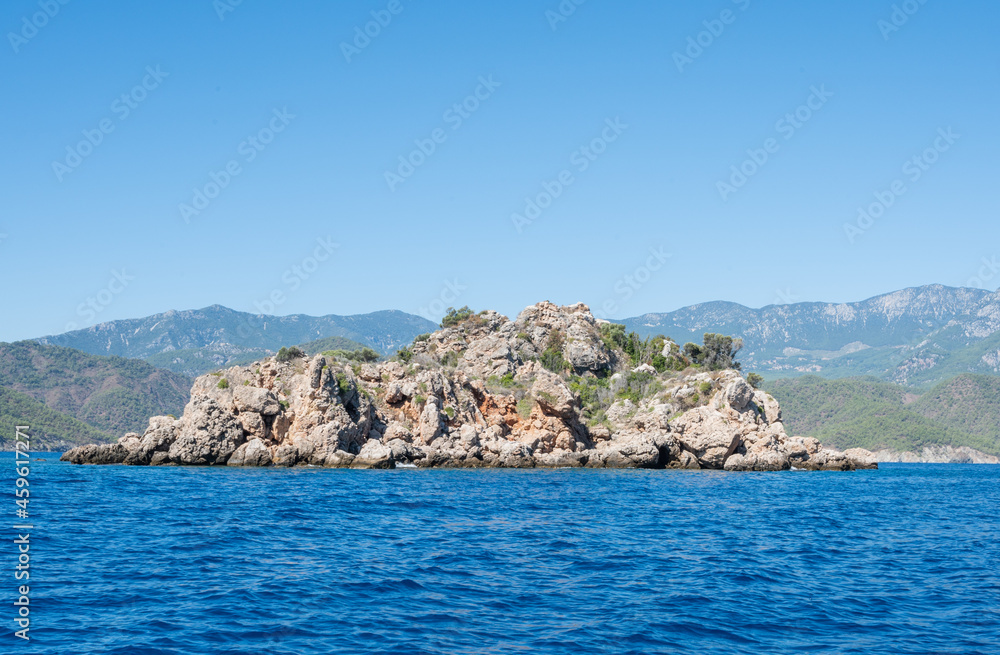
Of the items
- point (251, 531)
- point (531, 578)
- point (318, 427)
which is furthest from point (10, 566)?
point (318, 427)

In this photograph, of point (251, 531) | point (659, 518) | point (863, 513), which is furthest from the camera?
point (863, 513)

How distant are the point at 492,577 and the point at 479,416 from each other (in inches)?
2571

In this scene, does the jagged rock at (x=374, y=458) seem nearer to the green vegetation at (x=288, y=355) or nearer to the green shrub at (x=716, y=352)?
the green vegetation at (x=288, y=355)

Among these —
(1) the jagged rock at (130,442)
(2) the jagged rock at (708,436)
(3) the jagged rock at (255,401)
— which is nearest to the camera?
(1) the jagged rock at (130,442)

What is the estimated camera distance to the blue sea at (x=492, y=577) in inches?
586

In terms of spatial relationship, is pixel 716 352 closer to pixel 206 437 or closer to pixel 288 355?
pixel 288 355

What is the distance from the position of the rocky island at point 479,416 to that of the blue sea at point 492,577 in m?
33.4

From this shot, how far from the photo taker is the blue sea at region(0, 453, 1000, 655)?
14.9 m

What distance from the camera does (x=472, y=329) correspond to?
373 feet

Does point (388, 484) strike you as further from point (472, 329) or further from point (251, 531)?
point (472, 329)

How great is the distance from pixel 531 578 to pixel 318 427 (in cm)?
5570

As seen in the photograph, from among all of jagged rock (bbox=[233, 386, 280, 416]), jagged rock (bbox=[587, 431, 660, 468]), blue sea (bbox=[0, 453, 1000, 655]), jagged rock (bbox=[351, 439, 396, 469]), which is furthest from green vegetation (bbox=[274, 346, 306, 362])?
blue sea (bbox=[0, 453, 1000, 655])

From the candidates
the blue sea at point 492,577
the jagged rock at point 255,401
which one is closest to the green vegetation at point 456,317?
the jagged rock at point 255,401

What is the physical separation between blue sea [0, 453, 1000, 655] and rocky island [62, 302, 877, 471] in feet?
110
